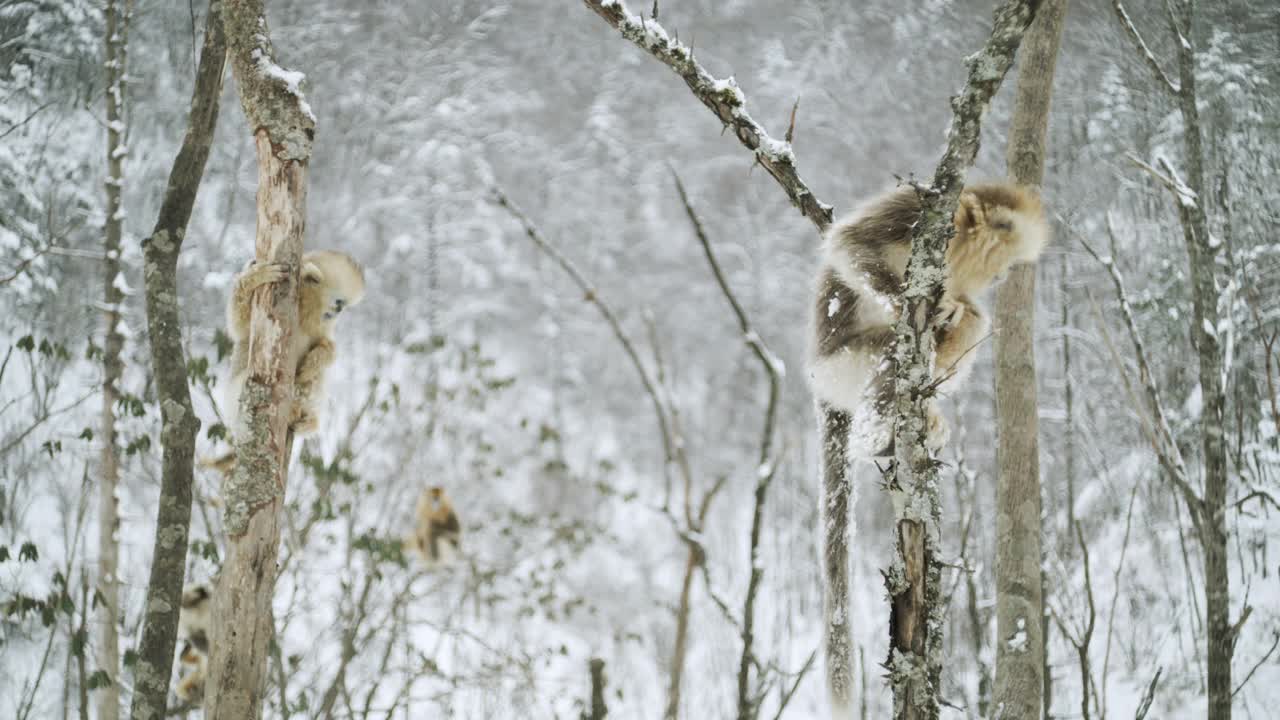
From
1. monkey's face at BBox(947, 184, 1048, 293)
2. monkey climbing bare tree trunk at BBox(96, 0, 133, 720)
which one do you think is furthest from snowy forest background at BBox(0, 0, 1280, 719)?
monkey's face at BBox(947, 184, 1048, 293)

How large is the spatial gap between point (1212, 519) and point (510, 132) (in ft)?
33.1

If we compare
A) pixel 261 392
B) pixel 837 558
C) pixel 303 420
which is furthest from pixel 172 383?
pixel 837 558

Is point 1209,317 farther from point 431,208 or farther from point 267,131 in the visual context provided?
point 431,208

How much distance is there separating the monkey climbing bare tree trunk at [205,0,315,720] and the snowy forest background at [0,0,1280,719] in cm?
92

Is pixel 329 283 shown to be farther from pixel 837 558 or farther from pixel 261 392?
pixel 837 558

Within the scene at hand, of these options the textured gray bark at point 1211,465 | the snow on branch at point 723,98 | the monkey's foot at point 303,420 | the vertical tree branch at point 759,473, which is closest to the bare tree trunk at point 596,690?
the vertical tree branch at point 759,473

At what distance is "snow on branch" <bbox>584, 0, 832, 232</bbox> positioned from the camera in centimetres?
162

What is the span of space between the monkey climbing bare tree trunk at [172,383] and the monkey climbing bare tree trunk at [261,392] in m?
0.39

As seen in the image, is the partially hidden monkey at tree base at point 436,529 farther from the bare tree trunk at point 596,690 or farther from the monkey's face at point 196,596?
the bare tree trunk at point 596,690

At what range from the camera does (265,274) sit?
1.84m

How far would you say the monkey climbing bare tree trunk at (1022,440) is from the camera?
2.51 metres

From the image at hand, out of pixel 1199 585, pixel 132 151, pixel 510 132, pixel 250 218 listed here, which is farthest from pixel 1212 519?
pixel 510 132

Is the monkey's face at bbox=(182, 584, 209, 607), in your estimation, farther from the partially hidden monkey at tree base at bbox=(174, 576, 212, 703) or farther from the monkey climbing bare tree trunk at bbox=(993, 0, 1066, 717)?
the monkey climbing bare tree trunk at bbox=(993, 0, 1066, 717)

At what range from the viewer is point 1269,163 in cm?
363
